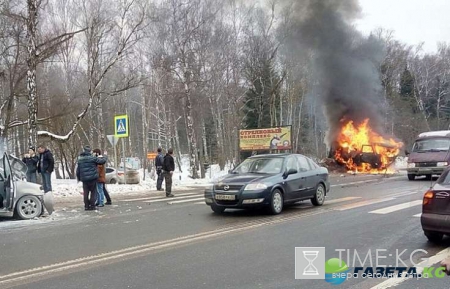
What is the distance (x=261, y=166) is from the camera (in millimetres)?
10945

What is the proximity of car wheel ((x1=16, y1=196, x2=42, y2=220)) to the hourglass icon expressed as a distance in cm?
713

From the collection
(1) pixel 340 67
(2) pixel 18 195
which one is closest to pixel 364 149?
(1) pixel 340 67

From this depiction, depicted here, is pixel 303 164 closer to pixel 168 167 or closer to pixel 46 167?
pixel 168 167

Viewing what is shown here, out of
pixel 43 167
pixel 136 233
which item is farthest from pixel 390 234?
pixel 43 167

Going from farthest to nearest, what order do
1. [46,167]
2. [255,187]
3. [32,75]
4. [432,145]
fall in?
[432,145], [32,75], [46,167], [255,187]

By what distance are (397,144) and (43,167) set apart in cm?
2202

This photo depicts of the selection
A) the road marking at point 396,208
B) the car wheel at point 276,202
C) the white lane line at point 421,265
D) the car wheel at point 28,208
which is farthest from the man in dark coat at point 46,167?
the white lane line at point 421,265

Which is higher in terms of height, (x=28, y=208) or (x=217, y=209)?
(x=28, y=208)

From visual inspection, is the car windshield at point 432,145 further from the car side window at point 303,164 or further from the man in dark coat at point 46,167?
the man in dark coat at point 46,167

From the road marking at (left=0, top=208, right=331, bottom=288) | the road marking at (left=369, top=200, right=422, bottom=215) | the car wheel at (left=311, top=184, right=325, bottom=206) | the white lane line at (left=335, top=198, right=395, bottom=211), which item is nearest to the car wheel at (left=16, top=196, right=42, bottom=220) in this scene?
the road marking at (left=0, top=208, right=331, bottom=288)

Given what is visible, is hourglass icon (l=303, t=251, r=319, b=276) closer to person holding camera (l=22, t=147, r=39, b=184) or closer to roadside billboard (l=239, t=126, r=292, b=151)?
person holding camera (l=22, t=147, r=39, b=184)

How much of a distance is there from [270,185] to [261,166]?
104cm

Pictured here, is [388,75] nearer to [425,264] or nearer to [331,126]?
[331,126]

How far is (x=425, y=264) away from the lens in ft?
18.5
